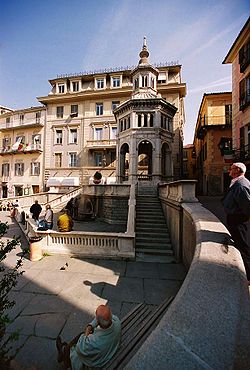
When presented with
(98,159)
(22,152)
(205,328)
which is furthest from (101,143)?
(205,328)

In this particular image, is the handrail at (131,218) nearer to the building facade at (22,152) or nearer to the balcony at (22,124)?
the building facade at (22,152)

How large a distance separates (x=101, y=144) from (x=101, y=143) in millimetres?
171

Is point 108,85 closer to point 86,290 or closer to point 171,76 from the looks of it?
point 171,76

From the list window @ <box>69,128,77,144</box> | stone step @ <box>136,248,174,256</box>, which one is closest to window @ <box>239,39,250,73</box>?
stone step @ <box>136,248,174,256</box>

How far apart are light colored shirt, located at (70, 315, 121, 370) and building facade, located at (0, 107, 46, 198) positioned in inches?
1056

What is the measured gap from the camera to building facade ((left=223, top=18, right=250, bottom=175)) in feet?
47.4

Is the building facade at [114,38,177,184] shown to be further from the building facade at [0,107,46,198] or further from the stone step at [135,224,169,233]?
the building facade at [0,107,46,198]

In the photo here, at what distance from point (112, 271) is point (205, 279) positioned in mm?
4666

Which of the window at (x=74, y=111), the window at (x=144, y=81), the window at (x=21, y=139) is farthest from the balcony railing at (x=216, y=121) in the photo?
the window at (x=21, y=139)

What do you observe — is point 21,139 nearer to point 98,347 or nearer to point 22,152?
point 22,152

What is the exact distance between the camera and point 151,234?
8.68 meters

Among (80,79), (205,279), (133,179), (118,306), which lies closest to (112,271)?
(118,306)

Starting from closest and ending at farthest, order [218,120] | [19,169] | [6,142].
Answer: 1. [218,120]
2. [19,169]
3. [6,142]

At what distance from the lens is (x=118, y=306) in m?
4.11
